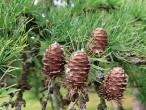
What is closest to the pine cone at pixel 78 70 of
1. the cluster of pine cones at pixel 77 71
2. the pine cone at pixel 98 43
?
the cluster of pine cones at pixel 77 71

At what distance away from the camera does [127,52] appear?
675 mm

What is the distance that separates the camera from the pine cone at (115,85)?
0.51 metres

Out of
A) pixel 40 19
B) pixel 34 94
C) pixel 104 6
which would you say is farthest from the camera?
pixel 34 94

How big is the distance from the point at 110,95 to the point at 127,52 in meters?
0.22

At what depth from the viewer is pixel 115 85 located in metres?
0.51

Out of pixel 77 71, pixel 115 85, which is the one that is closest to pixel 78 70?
pixel 77 71

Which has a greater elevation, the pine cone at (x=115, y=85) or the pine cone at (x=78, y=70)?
the pine cone at (x=78, y=70)

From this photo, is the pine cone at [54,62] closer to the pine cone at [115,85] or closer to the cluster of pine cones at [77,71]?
the cluster of pine cones at [77,71]

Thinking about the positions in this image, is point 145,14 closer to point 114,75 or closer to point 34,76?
point 114,75

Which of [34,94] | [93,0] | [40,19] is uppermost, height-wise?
[93,0]

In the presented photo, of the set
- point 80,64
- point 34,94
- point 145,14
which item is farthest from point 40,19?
point 34,94

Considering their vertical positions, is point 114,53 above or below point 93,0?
below

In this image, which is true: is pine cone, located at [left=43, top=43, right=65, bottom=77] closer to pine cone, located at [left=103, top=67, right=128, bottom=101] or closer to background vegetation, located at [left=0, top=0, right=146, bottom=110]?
background vegetation, located at [left=0, top=0, right=146, bottom=110]

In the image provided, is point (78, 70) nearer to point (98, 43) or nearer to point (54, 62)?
point (54, 62)
